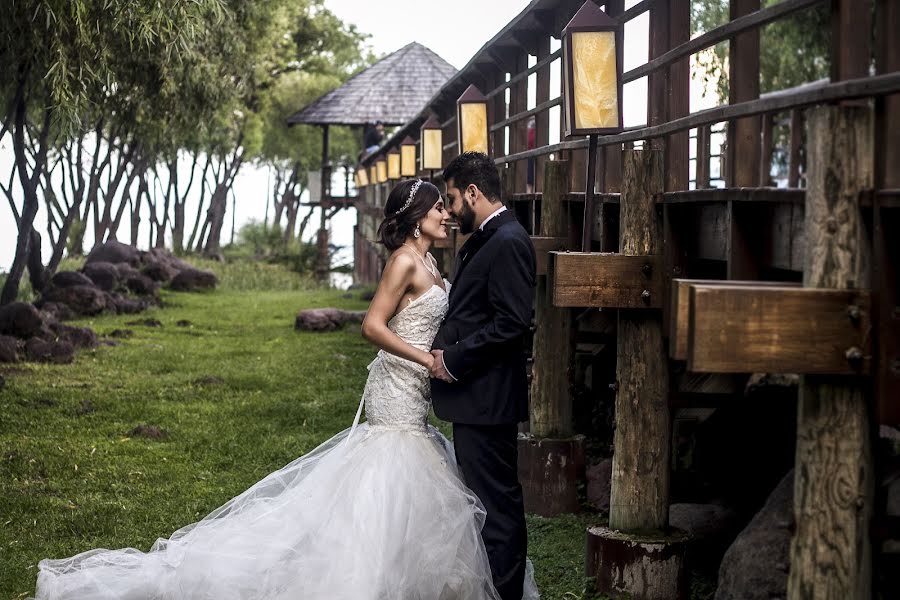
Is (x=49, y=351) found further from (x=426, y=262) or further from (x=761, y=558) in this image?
(x=761, y=558)

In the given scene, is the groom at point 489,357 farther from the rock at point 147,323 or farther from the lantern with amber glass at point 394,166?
the lantern with amber glass at point 394,166

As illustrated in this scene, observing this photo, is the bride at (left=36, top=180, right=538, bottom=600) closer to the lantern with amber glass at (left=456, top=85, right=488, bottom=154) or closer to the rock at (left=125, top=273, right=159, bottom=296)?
the lantern with amber glass at (left=456, top=85, right=488, bottom=154)

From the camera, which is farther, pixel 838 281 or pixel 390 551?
pixel 390 551

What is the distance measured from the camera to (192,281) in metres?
27.0

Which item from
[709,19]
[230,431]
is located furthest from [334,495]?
[709,19]

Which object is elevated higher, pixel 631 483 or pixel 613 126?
pixel 613 126

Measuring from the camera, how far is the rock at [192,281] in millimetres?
26859

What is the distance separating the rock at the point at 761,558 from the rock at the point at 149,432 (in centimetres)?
626

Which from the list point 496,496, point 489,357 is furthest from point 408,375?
point 496,496

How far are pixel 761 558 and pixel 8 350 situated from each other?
11.2m

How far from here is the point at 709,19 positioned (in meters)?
12.9

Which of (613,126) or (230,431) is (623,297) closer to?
(613,126)

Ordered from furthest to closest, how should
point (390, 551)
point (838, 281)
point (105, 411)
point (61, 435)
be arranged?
point (105, 411) → point (61, 435) → point (390, 551) → point (838, 281)

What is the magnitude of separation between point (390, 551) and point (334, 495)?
425mm
